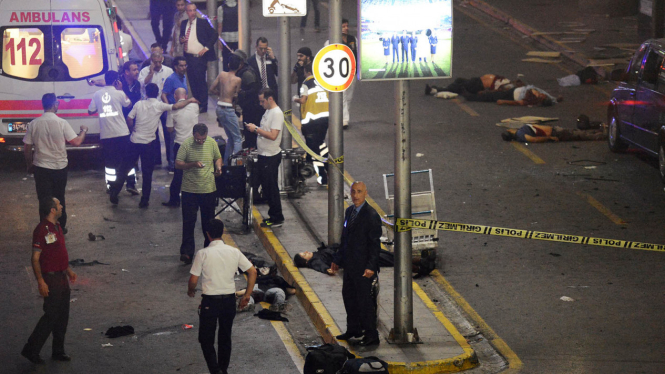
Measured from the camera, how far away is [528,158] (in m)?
17.7

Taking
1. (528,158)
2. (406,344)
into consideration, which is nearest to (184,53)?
(528,158)

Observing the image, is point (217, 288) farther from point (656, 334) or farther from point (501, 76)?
point (501, 76)

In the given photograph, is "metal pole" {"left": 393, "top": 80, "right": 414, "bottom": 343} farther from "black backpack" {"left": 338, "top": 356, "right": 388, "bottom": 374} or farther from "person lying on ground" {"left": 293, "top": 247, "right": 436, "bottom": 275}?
"person lying on ground" {"left": 293, "top": 247, "right": 436, "bottom": 275}

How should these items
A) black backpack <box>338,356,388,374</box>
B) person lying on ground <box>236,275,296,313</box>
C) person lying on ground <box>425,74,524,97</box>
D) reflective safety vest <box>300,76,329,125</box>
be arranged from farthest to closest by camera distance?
1. person lying on ground <box>425,74,524,97</box>
2. reflective safety vest <box>300,76,329,125</box>
3. person lying on ground <box>236,275,296,313</box>
4. black backpack <box>338,356,388,374</box>

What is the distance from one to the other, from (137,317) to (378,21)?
428 centimetres

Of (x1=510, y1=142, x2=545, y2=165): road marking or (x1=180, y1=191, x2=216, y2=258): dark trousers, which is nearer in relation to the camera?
(x1=180, y1=191, x2=216, y2=258): dark trousers

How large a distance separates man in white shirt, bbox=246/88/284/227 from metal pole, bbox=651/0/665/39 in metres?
13.3

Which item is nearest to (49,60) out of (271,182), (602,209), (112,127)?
(112,127)

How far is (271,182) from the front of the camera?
13812mm

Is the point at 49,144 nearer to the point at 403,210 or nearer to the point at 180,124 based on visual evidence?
the point at 180,124

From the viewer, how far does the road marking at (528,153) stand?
57.4ft

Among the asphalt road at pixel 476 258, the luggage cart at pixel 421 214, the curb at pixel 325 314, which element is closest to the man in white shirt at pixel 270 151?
the curb at pixel 325 314

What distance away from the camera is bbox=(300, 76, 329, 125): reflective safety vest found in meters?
15.6

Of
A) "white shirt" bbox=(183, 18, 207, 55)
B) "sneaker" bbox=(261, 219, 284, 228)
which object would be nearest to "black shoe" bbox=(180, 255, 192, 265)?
"sneaker" bbox=(261, 219, 284, 228)
